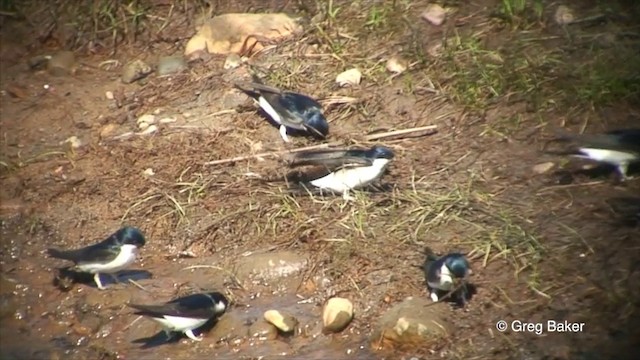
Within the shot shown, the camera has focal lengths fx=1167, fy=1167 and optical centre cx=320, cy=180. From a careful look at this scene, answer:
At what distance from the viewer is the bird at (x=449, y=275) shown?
5.86 meters

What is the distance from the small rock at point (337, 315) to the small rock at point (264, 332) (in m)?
0.27

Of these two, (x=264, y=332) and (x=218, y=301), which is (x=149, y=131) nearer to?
(x=218, y=301)

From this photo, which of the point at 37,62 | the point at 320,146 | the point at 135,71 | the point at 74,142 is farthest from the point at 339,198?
the point at 37,62

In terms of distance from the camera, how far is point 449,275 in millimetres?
5879

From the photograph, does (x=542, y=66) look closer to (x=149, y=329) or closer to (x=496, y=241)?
(x=496, y=241)

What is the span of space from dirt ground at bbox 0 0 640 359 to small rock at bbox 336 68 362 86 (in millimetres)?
59

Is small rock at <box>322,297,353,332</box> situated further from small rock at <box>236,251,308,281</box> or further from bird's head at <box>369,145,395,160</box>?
bird's head at <box>369,145,395,160</box>

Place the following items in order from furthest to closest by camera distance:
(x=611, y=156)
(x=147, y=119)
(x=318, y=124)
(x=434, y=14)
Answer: (x=434, y=14) < (x=147, y=119) < (x=318, y=124) < (x=611, y=156)

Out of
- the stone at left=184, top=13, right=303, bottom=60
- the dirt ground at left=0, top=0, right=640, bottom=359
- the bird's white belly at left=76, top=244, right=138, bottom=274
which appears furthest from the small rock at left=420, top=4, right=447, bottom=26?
the bird's white belly at left=76, top=244, right=138, bottom=274

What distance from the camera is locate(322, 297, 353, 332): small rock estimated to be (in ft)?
19.8

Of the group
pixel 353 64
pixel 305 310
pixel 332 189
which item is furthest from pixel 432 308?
pixel 353 64

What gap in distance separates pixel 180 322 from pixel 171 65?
3148mm

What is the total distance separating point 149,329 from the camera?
6359mm

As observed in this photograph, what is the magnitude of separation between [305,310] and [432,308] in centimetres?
73
